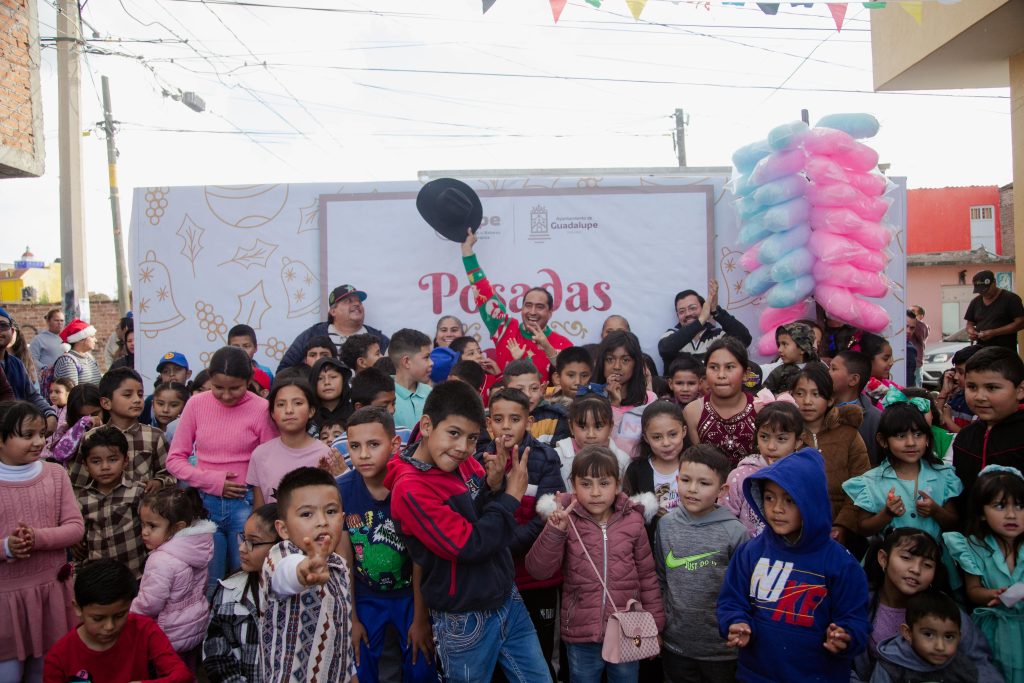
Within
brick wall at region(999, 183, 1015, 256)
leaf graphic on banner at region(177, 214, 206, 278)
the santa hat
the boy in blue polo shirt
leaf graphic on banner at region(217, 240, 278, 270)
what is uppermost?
brick wall at region(999, 183, 1015, 256)

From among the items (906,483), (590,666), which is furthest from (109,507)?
(906,483)

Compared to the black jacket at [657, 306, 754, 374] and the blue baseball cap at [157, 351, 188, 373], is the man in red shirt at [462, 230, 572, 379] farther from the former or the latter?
the blue baseball cap at [157, 351, 188, 373]

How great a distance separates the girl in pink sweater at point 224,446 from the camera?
3.94m

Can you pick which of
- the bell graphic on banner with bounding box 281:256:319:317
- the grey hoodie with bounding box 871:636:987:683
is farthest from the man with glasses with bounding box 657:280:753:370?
the bell graphic on banner with bounding box 281:256:319:317

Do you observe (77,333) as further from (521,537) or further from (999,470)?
(999,470)

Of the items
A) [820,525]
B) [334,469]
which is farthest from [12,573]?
[820,525]

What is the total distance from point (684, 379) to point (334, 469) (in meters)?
2.02

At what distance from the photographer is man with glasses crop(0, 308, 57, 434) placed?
487cm

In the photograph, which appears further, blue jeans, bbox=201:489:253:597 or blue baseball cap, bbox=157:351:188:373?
blue baseball cap, bbox=157:351:188:373

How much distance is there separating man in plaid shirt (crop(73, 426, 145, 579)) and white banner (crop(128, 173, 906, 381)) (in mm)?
2677

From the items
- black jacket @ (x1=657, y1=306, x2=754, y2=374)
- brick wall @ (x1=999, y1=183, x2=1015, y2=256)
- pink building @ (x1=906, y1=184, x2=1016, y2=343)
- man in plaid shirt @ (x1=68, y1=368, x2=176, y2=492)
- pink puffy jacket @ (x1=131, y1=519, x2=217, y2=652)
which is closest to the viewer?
pink puffy jacket @ (x1=131, y1=519, x2=217, y2=652)

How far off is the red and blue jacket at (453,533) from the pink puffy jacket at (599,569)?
0.94 feet

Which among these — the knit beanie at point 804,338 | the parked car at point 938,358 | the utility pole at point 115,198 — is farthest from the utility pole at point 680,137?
the knit beanie at point 804,338

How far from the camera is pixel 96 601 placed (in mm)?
2760
